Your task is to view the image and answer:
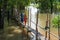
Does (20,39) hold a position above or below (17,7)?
below

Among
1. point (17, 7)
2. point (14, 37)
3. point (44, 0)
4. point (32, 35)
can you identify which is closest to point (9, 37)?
point (14, 37)

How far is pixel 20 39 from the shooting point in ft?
28.4

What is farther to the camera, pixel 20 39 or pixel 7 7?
pixel 7 7

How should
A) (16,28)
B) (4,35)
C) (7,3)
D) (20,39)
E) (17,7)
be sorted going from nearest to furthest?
(20,39) → (4,35) → (16,28) → (7,3) → (17,7)

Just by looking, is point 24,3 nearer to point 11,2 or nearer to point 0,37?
point 11,2

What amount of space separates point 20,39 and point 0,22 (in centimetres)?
298

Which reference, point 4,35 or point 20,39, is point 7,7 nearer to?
point 4,35

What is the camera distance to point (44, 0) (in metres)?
11.2

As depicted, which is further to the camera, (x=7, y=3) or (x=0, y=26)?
(x=7, y=3)

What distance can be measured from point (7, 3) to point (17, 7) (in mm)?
2236

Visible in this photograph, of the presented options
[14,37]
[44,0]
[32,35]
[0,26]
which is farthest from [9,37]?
[44,0]

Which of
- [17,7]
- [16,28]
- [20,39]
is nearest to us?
[20,39]

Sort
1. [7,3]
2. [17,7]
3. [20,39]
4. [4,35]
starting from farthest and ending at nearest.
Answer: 1. [17,7]
2. [7,3]
3. [4,35]
4. [20,39]

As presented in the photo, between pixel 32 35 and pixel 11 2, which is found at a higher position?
pixel 11 2
